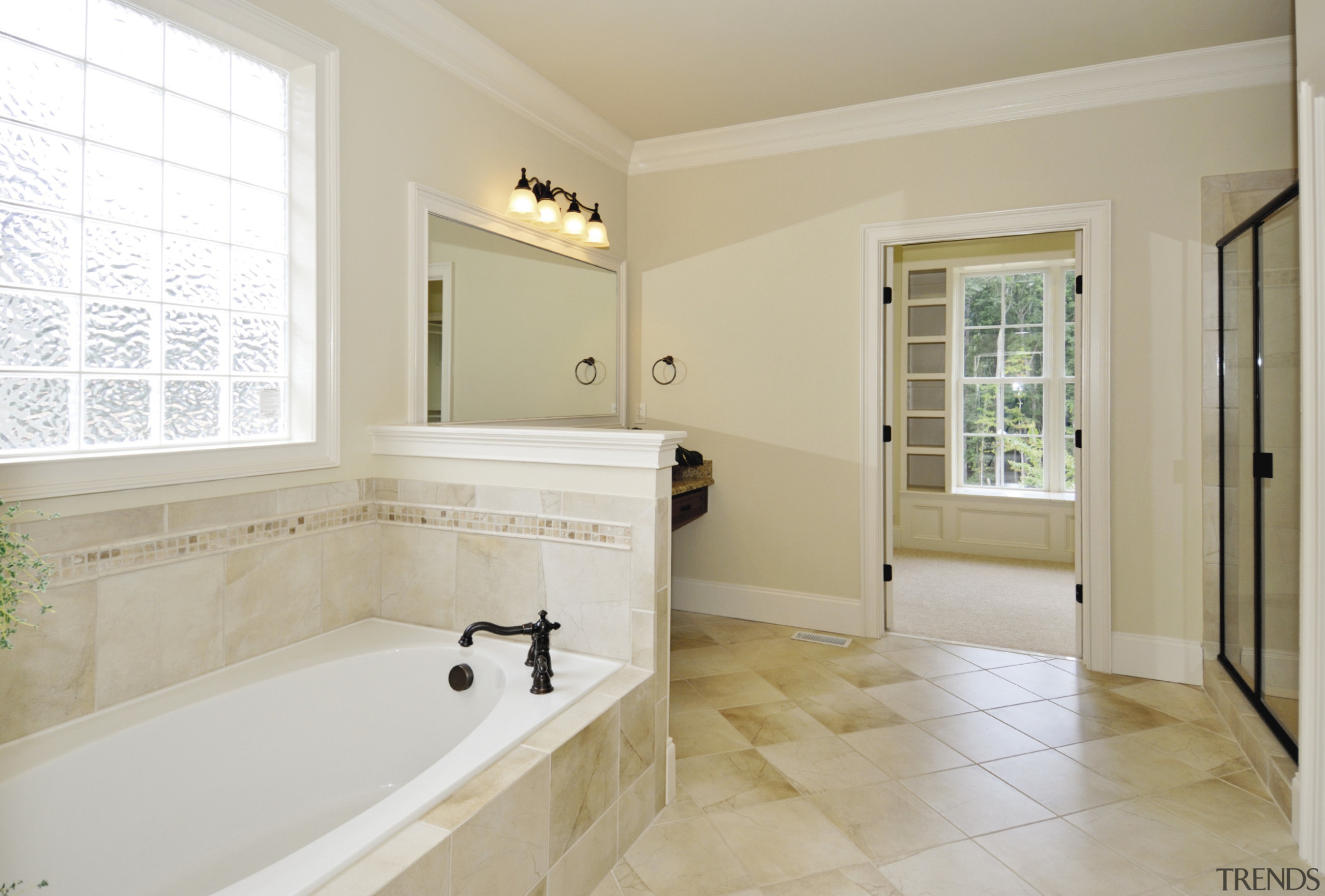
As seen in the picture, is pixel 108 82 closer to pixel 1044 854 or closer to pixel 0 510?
pixel 0 510

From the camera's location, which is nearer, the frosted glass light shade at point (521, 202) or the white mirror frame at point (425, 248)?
the white mirror frame at point (425, 248)

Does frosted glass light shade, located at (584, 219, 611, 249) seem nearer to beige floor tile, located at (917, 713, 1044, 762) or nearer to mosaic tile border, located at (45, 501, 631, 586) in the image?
mosaic tile border, located at (45, 501, 631, 586)

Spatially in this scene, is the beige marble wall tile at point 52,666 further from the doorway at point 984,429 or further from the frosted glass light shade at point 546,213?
the doorway at point 984,429

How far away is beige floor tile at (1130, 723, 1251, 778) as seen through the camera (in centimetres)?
228

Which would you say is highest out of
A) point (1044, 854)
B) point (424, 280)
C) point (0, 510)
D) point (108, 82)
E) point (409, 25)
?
point (409, 25)

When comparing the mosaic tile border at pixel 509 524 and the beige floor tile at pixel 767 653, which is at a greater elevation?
the mosaic tile border at pixel 509 524

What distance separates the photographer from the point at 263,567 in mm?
2062

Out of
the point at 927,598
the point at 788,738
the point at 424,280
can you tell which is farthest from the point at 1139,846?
the point at 424,280

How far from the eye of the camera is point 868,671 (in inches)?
122

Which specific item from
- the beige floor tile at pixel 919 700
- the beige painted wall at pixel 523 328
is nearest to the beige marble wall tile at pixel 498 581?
the beige painted wall at pixel 523 328

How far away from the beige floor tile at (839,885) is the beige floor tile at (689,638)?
164cm

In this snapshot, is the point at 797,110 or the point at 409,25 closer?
the point at 409,25

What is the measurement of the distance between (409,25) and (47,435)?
1765 mm

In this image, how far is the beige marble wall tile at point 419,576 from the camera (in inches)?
90.6
